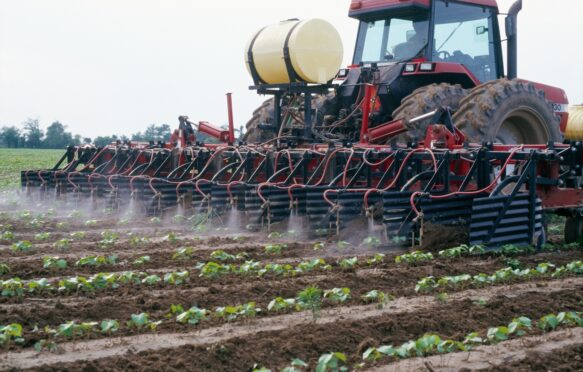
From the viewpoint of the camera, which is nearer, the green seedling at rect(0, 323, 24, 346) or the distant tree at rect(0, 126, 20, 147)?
the green seedling at rect(0, 323, 24, 346)

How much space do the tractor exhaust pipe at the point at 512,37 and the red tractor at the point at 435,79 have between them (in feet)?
0.04

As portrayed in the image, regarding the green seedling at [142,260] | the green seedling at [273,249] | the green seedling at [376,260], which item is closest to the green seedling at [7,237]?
the green seedling at [142,260]

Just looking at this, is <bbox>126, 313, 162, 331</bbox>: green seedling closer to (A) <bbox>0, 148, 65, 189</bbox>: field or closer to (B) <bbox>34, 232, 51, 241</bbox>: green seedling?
(B) <bbox>34, 232, 51, 241</bbox>: green seedling

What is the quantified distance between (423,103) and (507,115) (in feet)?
3.40

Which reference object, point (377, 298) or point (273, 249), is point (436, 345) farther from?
point (273, 249)

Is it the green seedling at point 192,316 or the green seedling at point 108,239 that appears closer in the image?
the green seedling at point 192,316

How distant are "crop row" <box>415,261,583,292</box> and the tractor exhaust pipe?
181 inches

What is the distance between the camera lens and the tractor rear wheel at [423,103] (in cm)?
1014

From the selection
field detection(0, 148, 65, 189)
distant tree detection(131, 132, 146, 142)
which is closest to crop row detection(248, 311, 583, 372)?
field detection(0, 148, 65, 189)

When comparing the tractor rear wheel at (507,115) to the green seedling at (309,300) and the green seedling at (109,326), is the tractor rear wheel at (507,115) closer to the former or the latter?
the green seedling at (309,300)

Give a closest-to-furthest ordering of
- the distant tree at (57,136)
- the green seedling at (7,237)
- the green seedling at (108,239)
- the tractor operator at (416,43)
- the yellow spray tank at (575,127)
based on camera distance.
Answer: the green seedling at (108,239), the green seedling at (7,237), the tractor operator at (416,43), the yellow spray tank at (575,127), the distant tree at (57,136)

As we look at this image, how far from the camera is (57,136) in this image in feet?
192

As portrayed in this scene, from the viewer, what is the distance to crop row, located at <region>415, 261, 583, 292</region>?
6.30 m

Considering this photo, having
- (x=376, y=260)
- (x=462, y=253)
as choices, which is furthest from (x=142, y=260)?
(x=462, y=253)
